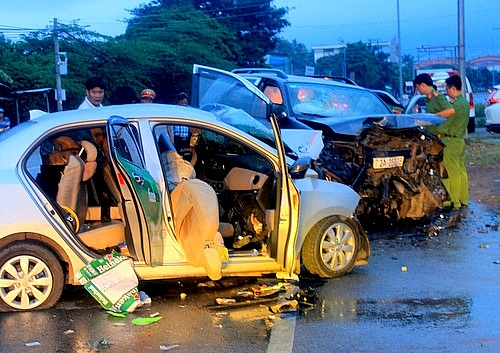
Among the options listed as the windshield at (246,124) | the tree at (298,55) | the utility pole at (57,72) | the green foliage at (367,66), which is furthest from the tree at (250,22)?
the windshield at (246,124)

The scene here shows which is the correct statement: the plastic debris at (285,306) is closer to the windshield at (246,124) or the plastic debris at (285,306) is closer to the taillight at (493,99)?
the windshield at (246,124)

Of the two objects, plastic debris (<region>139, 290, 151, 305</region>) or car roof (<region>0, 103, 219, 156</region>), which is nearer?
car roof (<region>0, 103, 219, 156</region>)

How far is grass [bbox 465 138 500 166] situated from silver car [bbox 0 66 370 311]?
33.4ft

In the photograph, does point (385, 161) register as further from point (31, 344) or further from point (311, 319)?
point (31, 344)

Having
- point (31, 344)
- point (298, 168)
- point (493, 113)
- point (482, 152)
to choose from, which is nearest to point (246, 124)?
point (298, 168)

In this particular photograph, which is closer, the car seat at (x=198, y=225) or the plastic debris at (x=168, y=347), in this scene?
the plastic debris at (x=168, y=347)

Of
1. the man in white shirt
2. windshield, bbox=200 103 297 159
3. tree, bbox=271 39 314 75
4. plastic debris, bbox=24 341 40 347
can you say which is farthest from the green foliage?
plastic debris, bbox=24 341 40 347

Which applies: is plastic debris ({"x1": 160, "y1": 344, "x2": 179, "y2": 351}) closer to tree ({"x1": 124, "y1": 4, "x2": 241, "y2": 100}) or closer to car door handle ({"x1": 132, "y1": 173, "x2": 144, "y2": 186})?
car door handle ({"x1": 132, "y1": 173, "x2": 144, "y2": 186})

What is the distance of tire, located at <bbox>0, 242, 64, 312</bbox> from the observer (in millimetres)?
5762

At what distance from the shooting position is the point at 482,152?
60.6ft

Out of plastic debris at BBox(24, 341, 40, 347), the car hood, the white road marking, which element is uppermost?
the car hood

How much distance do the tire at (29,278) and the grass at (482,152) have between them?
12137 mm

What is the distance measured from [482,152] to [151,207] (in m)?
14.3

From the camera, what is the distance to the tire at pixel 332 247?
22.4 ft
